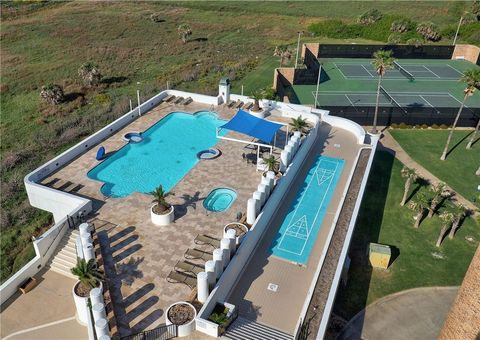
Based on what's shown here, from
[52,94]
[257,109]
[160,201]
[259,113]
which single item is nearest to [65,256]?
[160,201]

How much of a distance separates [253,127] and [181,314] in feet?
63.9

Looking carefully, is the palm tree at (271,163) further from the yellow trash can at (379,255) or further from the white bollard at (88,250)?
the white bollard at (88,250)

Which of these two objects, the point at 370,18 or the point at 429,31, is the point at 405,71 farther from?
the point at 370,18

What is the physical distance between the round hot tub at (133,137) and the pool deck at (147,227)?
0.85 m

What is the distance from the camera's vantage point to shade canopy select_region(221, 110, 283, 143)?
1375 inches

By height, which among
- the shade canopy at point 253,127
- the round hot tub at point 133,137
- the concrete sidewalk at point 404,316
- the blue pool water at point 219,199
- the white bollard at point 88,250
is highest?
the shade canopy at point 253,127

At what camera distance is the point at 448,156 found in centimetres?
4456

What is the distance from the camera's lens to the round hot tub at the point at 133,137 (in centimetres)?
3888

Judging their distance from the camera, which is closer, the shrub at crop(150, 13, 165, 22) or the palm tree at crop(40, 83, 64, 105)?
the palm tree at crop(40, 83, 64, 105)

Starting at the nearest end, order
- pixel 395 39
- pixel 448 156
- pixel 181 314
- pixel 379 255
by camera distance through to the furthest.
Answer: pixel 181 314 → pixel 379 255 → pixel 448 156 → pixel 395 39

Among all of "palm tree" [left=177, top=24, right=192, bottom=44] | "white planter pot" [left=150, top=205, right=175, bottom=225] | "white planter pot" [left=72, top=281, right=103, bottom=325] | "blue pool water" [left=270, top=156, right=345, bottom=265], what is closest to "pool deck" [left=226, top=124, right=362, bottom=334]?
"blue pool water" [left=270, top=156, right=345, bottom=265]

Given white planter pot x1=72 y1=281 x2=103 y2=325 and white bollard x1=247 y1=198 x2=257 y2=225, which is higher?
white bollard x1=247 y1=198 x2=257 y2=225

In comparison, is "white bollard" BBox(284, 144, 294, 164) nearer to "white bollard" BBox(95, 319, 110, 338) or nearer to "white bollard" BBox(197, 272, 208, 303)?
"white bollard" BBox(197, 272, 208, 303)

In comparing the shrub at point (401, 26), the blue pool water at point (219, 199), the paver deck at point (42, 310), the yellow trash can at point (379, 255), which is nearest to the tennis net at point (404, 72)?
the shrub at point (401, 26)
